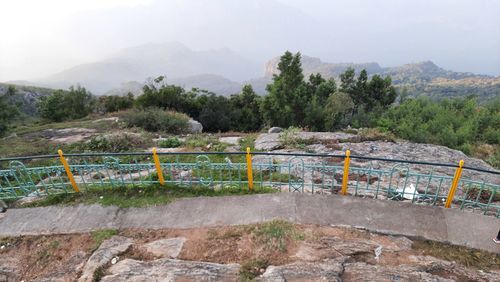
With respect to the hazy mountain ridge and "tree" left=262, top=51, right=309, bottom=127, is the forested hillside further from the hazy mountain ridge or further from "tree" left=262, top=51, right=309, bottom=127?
the hazy mountain ridge

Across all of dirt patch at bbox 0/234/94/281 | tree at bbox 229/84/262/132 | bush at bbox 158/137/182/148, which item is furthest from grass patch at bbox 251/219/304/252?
tree at bbox 229/84/262/132

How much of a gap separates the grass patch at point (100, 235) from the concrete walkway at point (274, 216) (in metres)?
0.16

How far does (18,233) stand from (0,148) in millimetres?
8618

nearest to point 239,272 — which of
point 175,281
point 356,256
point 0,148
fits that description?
point 175,281

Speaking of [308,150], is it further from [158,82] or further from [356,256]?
[158,82]

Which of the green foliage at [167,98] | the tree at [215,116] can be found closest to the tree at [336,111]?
the tree at [215,116]

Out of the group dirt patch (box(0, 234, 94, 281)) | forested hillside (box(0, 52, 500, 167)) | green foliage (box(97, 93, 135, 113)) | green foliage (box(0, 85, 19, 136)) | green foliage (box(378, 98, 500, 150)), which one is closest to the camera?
dirt patch (box(0, 234, 94, 281))

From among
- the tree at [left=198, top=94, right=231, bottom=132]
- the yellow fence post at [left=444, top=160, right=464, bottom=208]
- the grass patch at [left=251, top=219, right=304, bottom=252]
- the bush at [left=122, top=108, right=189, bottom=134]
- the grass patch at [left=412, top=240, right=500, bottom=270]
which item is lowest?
the tree at [left=198, top=94, right=231, bottom=132]

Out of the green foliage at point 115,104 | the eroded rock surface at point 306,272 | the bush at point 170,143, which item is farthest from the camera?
the green foliage at point 115,104

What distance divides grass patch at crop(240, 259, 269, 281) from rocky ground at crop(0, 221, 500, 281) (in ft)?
0.05

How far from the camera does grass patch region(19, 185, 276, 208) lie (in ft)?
19.7

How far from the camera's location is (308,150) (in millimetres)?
10109

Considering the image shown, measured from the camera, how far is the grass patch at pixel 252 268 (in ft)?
13.3

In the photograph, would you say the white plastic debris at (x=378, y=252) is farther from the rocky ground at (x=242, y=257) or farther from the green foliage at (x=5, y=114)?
the green foliage at (x=5, y=114)
